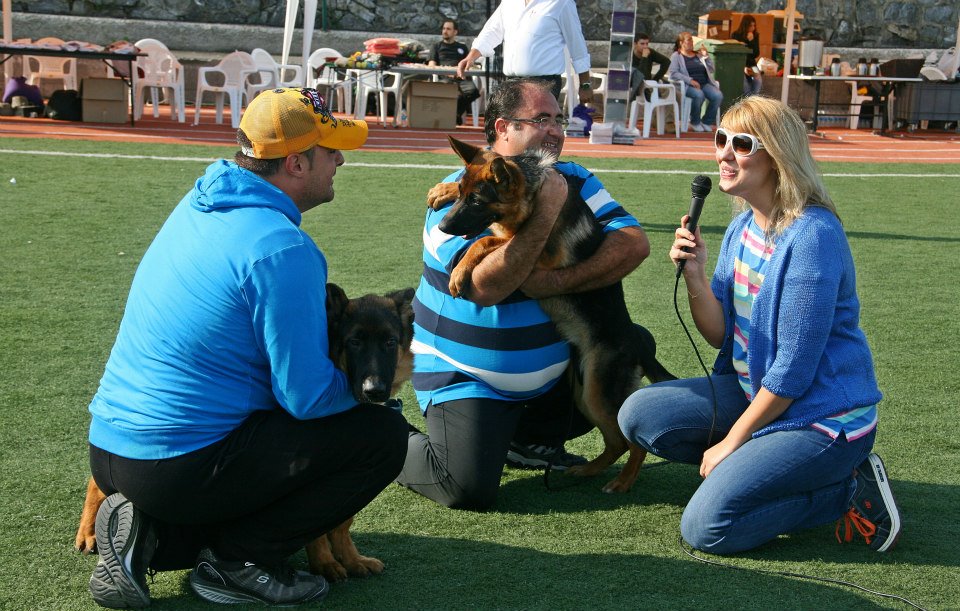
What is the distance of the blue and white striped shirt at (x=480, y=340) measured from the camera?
423 cm

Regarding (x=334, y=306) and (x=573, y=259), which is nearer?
(x=334, y=306)

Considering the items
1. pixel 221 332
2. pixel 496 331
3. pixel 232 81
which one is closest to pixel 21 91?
pixel 232 81

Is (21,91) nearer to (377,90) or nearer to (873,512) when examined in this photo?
(377,90)

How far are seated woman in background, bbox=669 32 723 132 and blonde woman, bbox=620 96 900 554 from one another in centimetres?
1764

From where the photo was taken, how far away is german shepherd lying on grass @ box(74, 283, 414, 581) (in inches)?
129

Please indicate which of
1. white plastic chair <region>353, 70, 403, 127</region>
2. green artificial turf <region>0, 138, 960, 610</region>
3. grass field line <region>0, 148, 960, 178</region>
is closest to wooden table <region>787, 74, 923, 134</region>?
grass field line <region>0, 148, 960, 178</region>

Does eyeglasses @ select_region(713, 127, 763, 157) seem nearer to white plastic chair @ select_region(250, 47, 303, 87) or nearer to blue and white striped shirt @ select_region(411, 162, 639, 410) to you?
blue and white striped shirt @ select_region(411, 162, 639, 410)

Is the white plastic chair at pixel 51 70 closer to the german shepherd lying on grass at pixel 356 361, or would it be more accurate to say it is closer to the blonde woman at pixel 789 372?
the german shepherd lying on grass at pixel 356 361

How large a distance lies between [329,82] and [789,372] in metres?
18.3

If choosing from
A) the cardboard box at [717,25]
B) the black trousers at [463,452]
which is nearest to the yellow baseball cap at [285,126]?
the black trousers at [463,452]

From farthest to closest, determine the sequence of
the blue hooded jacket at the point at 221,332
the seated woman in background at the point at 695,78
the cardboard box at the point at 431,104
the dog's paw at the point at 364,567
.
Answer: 1. the seated woman in background at the point at 695,78
2. the cardboard box at the point at 431,104
3. the dog's paw at the point at 364,567
4. the blue hooded jacket at the point at 221,332

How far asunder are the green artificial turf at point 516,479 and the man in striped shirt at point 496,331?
19cm

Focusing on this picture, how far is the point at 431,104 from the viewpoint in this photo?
19.0m

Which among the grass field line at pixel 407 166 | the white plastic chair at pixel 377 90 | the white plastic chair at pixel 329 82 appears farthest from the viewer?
the white plastic chair at pixel 329 82
